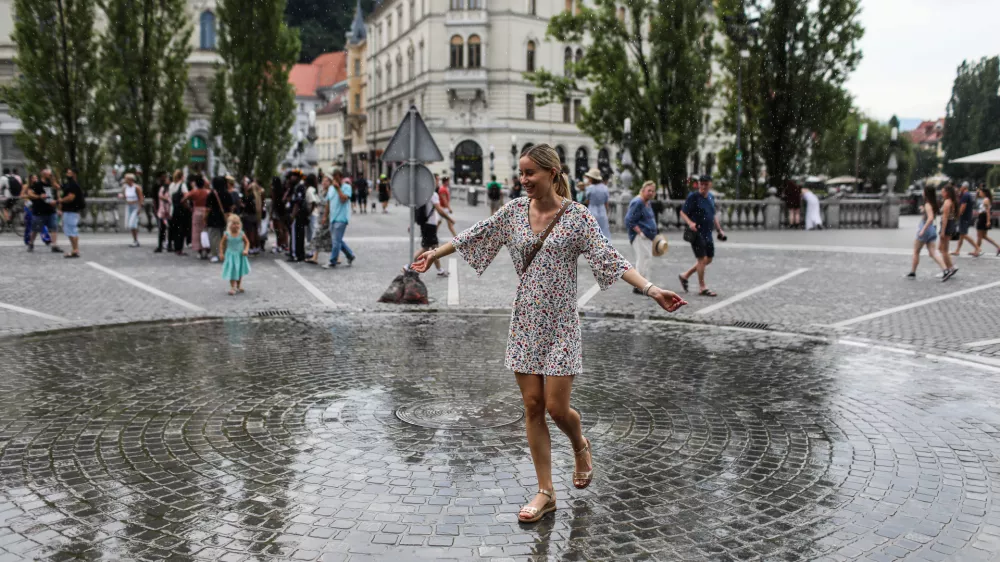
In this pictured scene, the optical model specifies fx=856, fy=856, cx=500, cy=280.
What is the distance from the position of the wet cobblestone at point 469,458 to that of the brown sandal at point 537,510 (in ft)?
0.19

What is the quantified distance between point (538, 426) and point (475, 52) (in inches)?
2354

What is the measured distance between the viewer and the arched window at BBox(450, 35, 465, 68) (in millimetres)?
61875

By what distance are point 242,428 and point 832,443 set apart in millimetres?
3912

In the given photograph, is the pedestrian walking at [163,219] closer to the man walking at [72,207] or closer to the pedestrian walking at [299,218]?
the man walking at [72,207]

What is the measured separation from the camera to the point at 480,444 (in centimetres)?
546

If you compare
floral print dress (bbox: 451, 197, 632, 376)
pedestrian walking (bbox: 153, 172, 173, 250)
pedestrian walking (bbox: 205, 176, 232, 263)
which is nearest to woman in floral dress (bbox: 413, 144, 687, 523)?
floral print dress (bbox: 451, 197, 632, 376)

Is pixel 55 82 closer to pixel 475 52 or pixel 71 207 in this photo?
pixel 71 207

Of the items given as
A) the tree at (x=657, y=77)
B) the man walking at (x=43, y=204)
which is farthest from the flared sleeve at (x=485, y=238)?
the tree at (x=657, y=77)

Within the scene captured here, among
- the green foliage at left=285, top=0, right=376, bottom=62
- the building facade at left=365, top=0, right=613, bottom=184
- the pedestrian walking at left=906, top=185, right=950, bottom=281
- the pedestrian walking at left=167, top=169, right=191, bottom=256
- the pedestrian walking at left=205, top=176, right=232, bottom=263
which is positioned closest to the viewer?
the pedestrian walking at left=906, top=185, right=950, bottom=281

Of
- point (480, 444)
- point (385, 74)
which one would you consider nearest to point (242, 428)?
point (480, 444)

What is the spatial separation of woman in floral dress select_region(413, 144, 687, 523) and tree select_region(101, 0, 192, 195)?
23161 millimetres

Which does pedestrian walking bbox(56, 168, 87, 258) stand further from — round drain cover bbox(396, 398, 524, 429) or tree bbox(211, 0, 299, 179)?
round drain cover bbox(396, 398, 524, 429)

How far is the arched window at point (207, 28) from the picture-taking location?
47.9 metres

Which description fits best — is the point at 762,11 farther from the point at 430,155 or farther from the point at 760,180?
the point at 430,155
